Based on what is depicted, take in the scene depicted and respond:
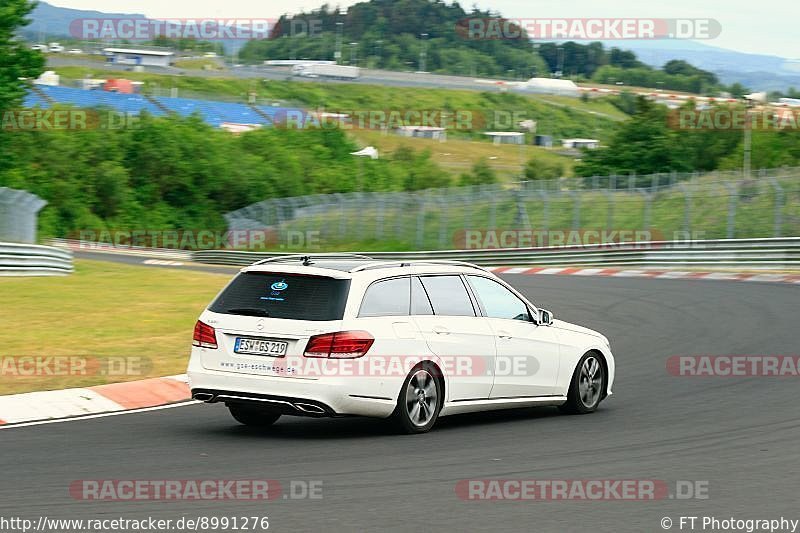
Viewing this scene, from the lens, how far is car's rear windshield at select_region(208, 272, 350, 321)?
33.4ft

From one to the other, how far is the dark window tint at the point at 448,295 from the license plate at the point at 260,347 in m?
1.52

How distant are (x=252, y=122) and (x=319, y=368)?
106 metres

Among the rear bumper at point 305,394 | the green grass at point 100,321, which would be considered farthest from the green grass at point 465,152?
the rear bumper at point 305,394

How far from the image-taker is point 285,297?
10.3 metres

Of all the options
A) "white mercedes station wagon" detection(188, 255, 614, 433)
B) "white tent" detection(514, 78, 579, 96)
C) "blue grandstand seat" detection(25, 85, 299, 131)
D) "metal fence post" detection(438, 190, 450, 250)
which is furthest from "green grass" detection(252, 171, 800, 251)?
"white tent" detection(514, 78, 579, 96)

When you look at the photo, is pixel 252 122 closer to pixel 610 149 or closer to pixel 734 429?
pixel 610 149

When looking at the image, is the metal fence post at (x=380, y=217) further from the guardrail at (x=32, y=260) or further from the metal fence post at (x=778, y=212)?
the guardrail at (x=32, y=260)

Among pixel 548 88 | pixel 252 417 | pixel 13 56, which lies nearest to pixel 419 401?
pixel 252 417

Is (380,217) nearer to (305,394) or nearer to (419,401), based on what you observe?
(419,401)

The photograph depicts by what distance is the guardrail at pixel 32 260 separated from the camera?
27.8m

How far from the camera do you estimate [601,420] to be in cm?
1171

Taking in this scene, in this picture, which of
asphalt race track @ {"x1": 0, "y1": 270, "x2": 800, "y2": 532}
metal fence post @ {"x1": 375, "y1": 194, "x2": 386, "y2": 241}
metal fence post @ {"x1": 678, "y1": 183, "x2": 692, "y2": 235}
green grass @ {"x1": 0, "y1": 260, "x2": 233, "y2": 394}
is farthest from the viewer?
metal fence post @ {"x1": 375, "y1": 194, "x2": 386, "y2": 241}

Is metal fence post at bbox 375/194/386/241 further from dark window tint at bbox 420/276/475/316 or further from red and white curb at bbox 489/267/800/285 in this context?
dark window tint at bbox 420/276/475/316

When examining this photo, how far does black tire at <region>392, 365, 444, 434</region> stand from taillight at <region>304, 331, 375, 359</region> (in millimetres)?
577
